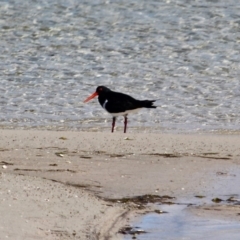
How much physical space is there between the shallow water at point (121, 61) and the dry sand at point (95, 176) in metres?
1.47

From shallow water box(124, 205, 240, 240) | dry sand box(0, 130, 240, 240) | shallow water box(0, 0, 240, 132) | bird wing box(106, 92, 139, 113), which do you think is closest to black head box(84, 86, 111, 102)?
shallow water box(0, 0, 240, 132)

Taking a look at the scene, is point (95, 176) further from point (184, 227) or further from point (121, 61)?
point (121, 61)

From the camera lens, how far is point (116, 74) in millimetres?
11781

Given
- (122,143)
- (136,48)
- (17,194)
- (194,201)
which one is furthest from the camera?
(136,48)

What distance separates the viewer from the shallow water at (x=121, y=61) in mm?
10039

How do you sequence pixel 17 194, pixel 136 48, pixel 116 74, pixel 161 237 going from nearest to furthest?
pixel 161 237
pixel 17 194
pixel 116 74
pixel 136 48

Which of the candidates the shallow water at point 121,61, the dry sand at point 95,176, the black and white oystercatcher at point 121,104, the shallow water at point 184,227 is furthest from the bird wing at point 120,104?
the shallow water at point 184,227

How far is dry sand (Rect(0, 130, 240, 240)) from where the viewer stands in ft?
17.0

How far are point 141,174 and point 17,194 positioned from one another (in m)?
1.36

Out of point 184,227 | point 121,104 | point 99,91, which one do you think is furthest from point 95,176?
point 99,91

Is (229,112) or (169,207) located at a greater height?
(169,207)

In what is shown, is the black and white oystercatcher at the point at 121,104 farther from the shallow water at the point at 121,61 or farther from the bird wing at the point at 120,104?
the shallow water at the point at 121,61

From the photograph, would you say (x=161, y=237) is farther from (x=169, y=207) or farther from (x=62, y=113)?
(x=62, y=113)

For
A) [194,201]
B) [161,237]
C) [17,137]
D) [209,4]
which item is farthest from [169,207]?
[209,4]
